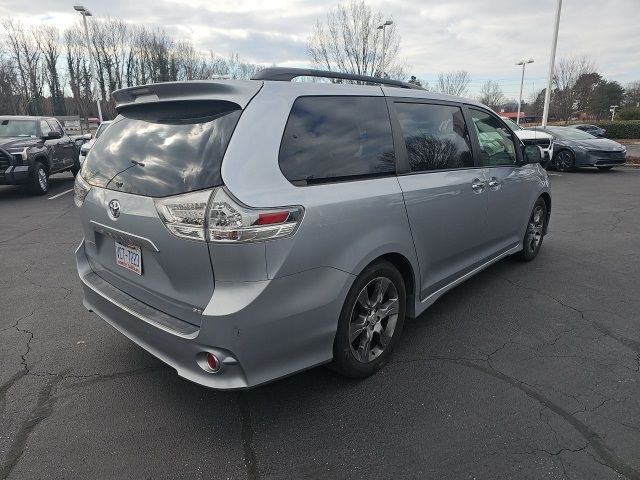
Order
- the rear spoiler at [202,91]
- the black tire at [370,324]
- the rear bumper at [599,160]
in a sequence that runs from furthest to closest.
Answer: the rear bumper at [599,160]
the black tire at [370,324]
the rear spoiler at [202,91]

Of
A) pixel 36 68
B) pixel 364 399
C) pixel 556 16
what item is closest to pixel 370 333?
pixel 364 399

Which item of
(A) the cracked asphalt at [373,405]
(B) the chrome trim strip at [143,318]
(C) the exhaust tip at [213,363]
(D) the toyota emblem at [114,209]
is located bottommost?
(A) the cracked asphalt at [373,405]

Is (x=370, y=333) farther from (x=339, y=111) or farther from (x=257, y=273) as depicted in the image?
(x=339, y=111)

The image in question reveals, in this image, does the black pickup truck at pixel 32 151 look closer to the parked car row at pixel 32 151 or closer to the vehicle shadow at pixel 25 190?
the parked car row at pixel 32 151

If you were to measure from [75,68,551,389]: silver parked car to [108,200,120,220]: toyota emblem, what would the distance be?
13 mm

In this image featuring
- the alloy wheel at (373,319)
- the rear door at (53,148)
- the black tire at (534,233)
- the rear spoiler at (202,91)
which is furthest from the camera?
Result: the rear door at (53,148)

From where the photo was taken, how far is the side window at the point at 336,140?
93.7 inches

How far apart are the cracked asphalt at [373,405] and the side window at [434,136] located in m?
1.34

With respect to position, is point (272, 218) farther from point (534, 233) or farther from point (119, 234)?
point (534, 233)

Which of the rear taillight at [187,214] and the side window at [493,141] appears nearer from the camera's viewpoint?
the rear taillight at [187,214]

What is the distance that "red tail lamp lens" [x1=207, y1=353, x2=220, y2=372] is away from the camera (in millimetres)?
2174

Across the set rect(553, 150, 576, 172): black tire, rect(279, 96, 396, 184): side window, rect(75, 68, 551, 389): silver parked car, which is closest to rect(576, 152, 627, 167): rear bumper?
rect(553, 150, 576, 172): black tire

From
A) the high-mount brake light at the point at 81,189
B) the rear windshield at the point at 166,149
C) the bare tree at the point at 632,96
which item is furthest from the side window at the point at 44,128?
the bare tree at the point at 632,96

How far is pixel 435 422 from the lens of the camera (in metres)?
2.51
